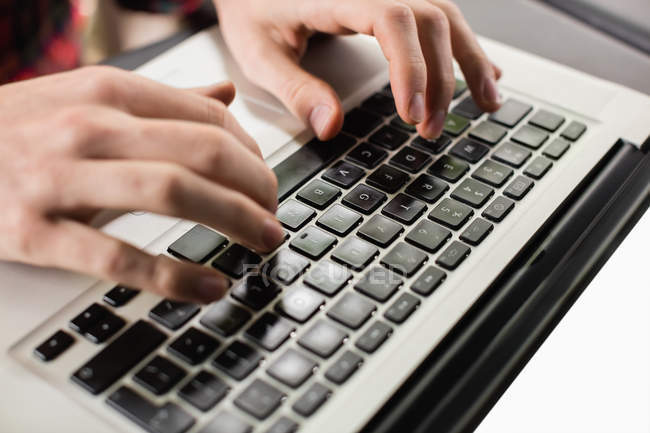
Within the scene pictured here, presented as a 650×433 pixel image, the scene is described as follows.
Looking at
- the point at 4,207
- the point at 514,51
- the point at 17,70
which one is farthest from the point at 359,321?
the point at 17,70

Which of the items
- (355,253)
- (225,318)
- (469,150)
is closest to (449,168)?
(469,150)

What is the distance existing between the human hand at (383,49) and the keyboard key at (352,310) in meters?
0.19

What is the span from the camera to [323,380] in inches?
16.1

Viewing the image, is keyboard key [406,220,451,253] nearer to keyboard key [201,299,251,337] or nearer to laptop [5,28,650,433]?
laptop [5,28,650,433]

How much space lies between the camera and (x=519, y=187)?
55 centimetres

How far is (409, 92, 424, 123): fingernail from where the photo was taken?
1.87 ft

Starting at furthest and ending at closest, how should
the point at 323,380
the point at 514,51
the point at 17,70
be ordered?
the point at 17,70 → the point at 514,51 → the point at 323,380

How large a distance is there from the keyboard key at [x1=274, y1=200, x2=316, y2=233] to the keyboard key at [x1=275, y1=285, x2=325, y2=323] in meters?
0.07

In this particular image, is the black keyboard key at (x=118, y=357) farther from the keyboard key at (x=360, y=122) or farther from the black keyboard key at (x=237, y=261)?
the keyboard key at (x=360, y=122)

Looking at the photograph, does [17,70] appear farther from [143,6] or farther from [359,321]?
[359,321]

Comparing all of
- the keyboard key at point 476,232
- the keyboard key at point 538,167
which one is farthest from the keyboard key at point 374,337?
the keyboard key at point 538,167

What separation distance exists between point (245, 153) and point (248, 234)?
0.06m

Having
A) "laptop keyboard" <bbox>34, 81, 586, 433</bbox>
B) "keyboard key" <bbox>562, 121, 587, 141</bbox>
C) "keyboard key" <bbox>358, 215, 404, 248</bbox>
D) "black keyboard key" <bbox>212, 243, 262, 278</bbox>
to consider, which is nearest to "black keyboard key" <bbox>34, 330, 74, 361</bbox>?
"laptop keyboard" <bbox>34, 81, 586, 433</bbox>

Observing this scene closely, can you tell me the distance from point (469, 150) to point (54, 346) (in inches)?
14.3
